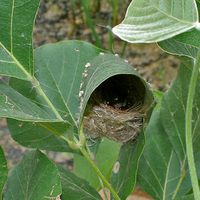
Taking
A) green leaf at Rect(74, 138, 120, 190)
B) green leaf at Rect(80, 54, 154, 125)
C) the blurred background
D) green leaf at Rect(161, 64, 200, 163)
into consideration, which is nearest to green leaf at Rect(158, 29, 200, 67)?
green leaf at Rect(80, 54, 154, 125)

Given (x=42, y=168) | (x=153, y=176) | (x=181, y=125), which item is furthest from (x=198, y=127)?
(x=42, y=168)

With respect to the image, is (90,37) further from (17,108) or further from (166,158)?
(17,108)

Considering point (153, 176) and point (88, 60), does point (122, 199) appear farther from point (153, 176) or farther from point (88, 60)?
point (88, 60)

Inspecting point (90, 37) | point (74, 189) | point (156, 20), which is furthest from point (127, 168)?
point (90, 37)

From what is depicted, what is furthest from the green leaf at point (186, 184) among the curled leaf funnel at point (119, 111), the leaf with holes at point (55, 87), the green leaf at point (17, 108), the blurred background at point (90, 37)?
the blurred background at point (90, 37)

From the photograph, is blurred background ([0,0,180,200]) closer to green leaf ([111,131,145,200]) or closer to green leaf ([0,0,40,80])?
green leaf ([111,131,145,200])

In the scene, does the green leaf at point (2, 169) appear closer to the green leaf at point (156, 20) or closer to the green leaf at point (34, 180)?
the green leaf at point (34, 180)
